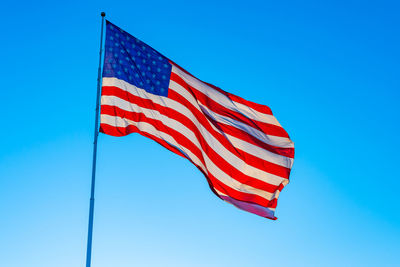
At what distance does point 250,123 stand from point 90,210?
717 cm

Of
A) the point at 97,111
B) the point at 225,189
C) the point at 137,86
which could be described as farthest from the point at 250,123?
the point at 97,111

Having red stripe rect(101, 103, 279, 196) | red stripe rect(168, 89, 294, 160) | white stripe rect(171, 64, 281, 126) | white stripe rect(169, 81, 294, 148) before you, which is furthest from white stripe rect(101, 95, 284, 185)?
white stripe rect(171, 64, 281, 126)

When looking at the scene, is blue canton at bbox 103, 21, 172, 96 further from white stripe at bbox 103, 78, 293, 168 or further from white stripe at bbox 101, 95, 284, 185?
white stripe at bbox 101, 95, 284, 185

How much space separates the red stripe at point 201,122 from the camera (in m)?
17.1

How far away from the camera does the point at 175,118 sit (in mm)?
17875

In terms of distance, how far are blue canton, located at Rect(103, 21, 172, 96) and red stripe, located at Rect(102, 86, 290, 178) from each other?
0.51 meters

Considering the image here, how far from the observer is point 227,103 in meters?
19.3

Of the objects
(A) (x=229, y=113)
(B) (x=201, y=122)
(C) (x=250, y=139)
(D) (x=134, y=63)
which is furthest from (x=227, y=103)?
(D) (x=134, y=63)

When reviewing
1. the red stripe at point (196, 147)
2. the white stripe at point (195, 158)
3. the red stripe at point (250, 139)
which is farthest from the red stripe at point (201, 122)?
the white stripe at point (195, 158)

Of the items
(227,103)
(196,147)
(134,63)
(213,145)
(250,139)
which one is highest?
(134,63)

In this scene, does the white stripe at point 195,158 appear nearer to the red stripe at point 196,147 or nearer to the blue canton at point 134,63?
the red stripe at point 196,147

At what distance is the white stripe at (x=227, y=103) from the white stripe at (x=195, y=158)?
2181mm

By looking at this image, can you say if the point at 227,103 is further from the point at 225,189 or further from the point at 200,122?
the point at 225,189

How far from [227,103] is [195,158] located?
2.69m
